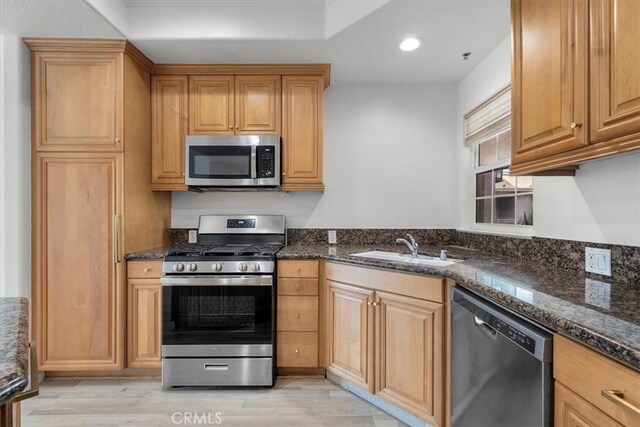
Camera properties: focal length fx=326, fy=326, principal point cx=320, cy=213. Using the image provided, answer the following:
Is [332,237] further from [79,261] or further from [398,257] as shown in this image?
[79,261]

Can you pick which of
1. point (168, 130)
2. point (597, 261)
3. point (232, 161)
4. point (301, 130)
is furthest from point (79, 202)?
point (597, 261)

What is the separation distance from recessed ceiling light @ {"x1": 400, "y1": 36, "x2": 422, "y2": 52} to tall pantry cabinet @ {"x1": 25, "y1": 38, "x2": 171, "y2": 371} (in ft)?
6.23

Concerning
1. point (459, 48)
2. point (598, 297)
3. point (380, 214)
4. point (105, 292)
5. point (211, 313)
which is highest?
point (459, 48)

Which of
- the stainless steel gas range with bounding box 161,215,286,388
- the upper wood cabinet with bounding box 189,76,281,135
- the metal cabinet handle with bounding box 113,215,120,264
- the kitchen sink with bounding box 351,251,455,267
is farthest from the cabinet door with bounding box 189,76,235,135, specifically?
the kitchen sink with bounding box 351,251,455,267

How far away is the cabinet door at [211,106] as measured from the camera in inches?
101

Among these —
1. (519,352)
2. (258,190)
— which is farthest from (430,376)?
(258,190)

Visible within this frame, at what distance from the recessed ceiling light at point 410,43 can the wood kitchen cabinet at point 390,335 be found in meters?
1.55

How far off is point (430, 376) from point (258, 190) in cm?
187

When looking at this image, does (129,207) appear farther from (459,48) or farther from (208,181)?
(459,48)

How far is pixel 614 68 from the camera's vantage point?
99 centimetres

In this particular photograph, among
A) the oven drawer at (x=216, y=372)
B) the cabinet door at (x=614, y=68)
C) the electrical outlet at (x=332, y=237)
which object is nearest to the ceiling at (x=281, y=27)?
the cabinet door at (x=614, y=68)

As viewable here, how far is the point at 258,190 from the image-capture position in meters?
2.78

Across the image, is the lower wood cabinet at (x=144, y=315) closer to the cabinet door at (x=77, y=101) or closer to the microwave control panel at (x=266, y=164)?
the cabinet door at (x=77, y=101)

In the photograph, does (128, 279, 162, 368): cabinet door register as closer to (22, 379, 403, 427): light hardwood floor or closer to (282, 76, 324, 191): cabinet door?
(22, 379, 403, 427): light hardwood floor
